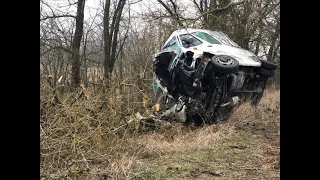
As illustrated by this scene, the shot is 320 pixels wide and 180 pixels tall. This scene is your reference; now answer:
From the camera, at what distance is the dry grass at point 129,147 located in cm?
438

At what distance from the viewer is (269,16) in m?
11.2

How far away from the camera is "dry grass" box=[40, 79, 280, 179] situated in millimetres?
4383

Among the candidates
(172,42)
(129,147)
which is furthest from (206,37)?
(129,147)

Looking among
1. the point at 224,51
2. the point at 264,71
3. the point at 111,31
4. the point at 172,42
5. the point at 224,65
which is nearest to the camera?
the point at 224,65

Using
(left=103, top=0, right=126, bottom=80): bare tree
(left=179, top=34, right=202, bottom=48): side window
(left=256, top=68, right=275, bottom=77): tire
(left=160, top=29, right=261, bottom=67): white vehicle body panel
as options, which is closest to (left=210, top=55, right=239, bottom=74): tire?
(left=160, top=29, right=261, bottom=67): white vehicle body panel

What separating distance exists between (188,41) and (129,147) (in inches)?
124

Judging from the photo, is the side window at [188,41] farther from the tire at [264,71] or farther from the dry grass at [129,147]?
the dry grass at [129,147]

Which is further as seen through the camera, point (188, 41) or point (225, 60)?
point (188, 41)

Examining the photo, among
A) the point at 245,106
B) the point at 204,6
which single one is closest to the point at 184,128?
the point at 245,106

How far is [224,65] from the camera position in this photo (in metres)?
6.24

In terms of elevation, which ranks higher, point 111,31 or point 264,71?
point 111,31

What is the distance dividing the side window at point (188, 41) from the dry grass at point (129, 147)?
5.25 ft

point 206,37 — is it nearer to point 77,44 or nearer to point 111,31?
point 77,44
